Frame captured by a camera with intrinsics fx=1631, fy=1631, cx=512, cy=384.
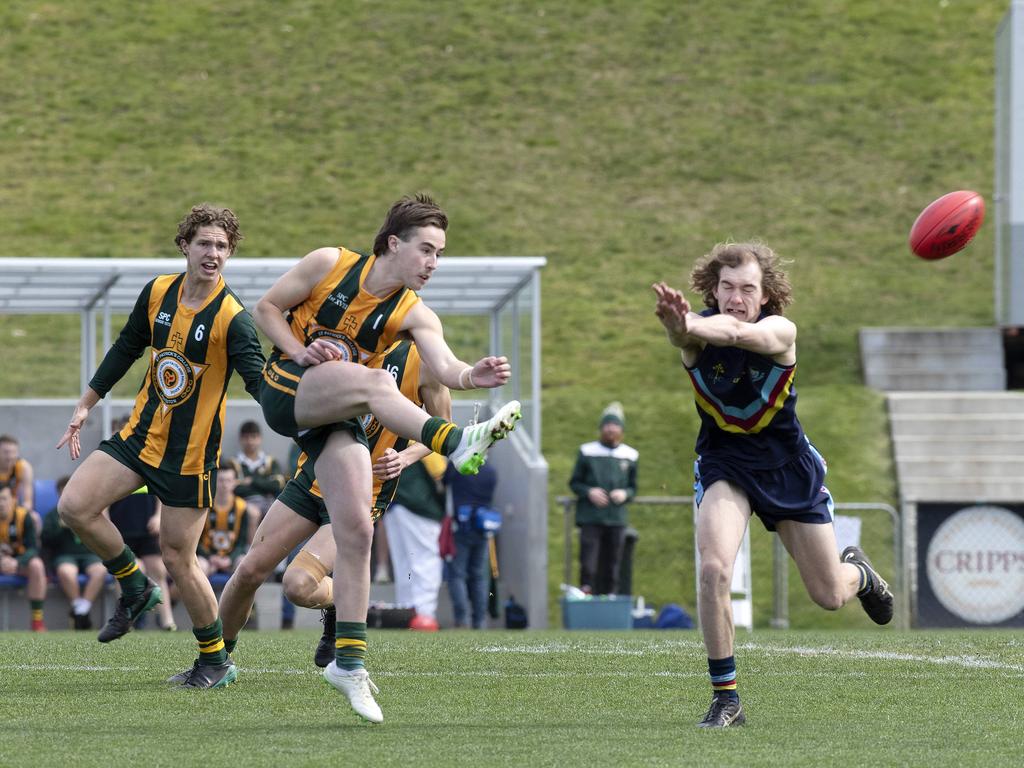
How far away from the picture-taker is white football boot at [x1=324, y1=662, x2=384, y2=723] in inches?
233

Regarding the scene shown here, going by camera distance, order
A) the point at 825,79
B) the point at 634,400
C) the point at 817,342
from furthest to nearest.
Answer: the point at 825,79
the point at 817,342
the point at 634,400

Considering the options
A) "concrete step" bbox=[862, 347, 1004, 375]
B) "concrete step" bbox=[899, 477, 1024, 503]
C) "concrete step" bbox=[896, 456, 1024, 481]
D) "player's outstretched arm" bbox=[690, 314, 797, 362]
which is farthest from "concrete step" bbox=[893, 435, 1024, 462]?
"player's outstretched arm" bbox=[690, 314, 797, 362]

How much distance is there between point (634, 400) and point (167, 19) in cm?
1894

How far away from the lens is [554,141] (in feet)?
104

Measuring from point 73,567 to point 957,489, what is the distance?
9974 mm

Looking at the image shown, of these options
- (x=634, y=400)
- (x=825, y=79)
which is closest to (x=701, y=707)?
(x=634, y=400)

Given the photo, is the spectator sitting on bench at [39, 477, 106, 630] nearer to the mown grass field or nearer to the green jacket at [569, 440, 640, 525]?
the green jacket at [569, 440, 640, 525]

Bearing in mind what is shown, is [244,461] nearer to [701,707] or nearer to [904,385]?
[701,707]

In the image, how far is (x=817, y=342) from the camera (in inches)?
939

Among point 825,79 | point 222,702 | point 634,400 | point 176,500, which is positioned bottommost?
point 222,702

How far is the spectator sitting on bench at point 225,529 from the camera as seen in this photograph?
47.5ft

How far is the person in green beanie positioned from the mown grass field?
5103 mm

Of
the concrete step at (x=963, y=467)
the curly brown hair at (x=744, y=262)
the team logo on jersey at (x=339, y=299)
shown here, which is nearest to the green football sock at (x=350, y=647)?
the team logo on jersey at (x=339, y=299)

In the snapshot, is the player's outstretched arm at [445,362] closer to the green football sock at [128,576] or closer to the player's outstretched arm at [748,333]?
the player's outstretched arm at [748,333]
